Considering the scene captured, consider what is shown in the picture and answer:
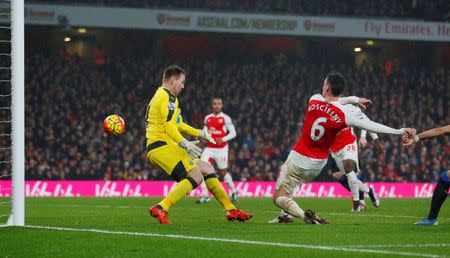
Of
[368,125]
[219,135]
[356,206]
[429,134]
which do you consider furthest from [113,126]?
[219,135]

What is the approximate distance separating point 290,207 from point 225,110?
25058 mm

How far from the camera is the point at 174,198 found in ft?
38.7

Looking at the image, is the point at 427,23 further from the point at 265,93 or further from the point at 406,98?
the point at 265,93

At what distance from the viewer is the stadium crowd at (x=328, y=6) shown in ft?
123

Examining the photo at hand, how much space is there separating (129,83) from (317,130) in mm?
25928

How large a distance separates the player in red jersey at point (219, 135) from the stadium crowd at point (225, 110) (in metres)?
9.43

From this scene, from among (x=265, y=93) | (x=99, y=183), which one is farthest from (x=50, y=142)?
(x=265, y=93)

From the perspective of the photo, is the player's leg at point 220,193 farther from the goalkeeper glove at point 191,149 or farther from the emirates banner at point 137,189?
the emirates banner at point 137,189

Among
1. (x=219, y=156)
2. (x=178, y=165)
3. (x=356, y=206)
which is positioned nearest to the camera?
(x=178, y=165)

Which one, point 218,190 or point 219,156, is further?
point 219,156

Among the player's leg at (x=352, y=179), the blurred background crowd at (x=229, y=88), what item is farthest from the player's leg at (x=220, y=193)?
the blurred background crowd at (x=229, y=88)

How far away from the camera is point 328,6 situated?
39562 mm

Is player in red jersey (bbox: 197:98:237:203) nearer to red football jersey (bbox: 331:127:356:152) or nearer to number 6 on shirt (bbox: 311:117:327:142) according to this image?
red football jersey (bbox: 331:127:356:152)

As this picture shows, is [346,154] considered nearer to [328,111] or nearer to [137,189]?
[328,111]
